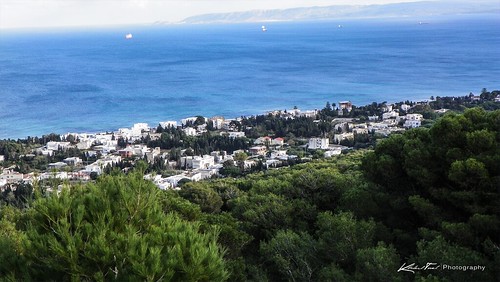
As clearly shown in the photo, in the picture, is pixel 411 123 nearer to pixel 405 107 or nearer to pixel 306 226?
pixel 405 107

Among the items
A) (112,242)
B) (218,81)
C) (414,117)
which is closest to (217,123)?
(414,117)

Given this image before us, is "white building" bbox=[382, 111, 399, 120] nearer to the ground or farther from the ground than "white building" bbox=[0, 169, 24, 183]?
nearer to the ground

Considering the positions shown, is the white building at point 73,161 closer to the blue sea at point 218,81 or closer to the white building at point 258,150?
the white building at point 258,150

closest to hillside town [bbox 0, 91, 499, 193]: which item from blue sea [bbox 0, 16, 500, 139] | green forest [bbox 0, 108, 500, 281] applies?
blue sea [bbox 0, 16, 500, 139]

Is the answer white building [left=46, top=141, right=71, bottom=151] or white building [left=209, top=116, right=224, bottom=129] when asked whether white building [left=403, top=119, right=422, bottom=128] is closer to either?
white building [left=209, top=116, right=224, bottom=129]

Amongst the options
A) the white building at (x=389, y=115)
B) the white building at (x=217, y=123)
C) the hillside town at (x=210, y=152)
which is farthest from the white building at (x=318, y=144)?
the white building at (x=217, y=123)

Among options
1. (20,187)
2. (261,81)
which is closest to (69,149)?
(20,187)

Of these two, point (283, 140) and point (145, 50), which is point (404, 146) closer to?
point (283, 140)
